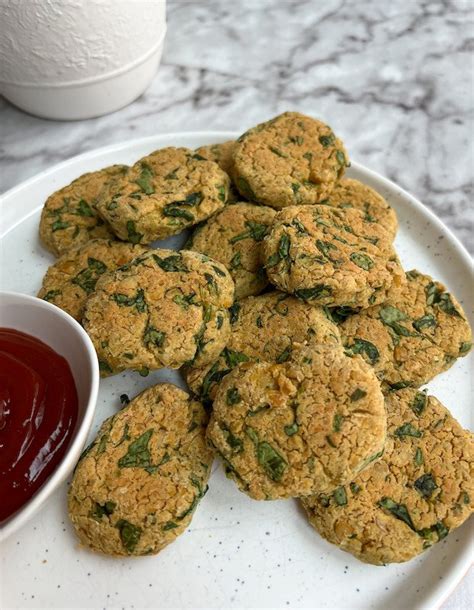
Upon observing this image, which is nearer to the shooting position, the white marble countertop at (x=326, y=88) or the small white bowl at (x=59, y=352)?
the small white bowl at (x=59, y=352)

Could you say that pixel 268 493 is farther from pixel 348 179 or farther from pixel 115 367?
pixel 348 179

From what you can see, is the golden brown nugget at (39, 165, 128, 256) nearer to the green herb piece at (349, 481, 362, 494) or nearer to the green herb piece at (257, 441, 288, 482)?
the green herb piece at (257, 441, 288, 482)

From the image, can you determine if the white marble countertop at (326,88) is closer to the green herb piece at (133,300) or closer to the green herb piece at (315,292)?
the green herb piece at (315,292)

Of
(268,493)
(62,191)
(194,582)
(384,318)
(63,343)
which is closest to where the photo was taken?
(268,493)

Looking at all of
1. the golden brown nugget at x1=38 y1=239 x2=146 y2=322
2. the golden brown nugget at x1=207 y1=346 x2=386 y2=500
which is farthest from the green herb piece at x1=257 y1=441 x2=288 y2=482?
the golden brown nugget at x1=38 y1=239 x2=146 y2=322

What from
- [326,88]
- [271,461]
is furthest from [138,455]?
[326,88]

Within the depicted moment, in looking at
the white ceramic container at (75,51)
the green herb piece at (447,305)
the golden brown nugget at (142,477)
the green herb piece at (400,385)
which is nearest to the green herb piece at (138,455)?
the golden brown nugget at (142,477)

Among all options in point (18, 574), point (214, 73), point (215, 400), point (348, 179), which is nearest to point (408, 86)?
point (214, 73)
